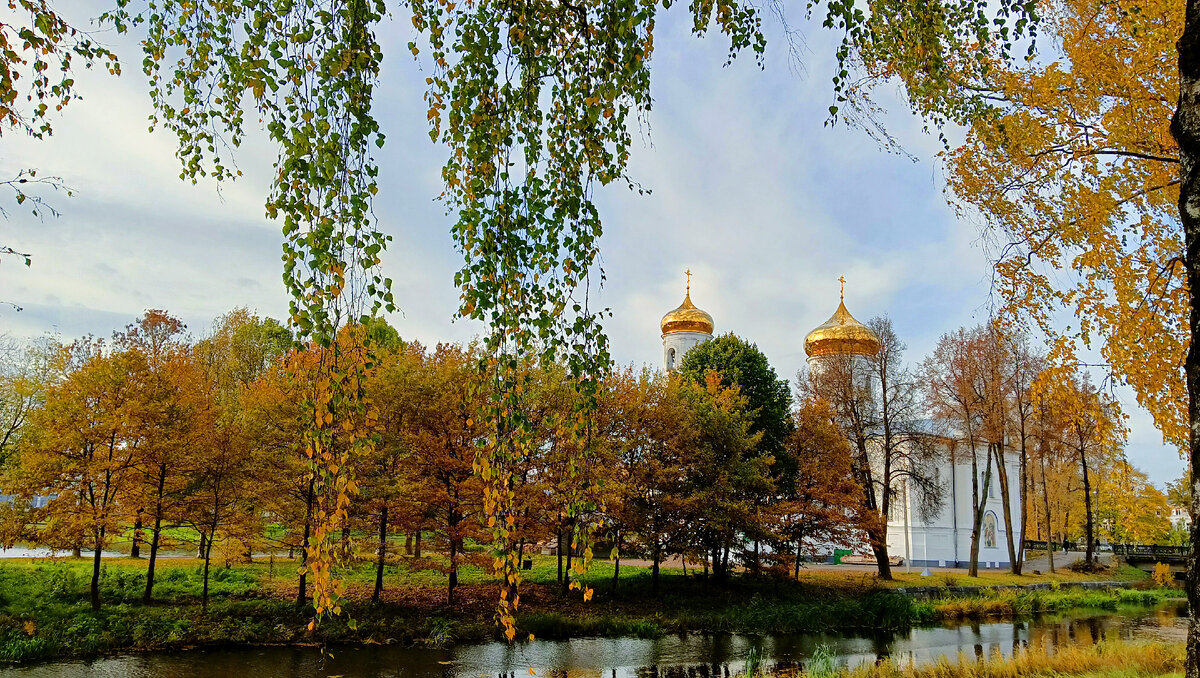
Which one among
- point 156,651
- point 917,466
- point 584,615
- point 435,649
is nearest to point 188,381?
point 156,651

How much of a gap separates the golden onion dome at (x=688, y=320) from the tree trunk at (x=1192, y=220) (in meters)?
34.8

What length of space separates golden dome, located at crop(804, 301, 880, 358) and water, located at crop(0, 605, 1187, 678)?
13.4 metres

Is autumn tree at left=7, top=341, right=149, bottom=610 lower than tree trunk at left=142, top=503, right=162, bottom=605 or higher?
higher

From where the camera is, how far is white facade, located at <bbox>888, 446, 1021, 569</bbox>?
3139 centimetres

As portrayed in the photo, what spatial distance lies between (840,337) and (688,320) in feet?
27.2

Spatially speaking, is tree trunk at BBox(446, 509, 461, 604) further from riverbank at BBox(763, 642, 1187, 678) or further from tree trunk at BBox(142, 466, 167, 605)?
riverbank at BBox(763, 642, 1187, 678)

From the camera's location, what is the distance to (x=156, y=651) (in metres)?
13.7

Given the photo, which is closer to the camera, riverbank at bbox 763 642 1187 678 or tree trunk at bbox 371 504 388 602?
riverbank at bbox 763 642 1187 678

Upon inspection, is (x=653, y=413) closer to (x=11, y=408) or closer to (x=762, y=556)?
(x=762, y=556)

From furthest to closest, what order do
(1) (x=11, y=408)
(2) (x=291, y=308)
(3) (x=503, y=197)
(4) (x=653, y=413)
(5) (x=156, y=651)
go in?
(4) (x=653, y=413)
(1) (x=11, y=408)
(5) (x=156, y=651)
(3) (x=503, y=197)
(2) (x=291, y=308)

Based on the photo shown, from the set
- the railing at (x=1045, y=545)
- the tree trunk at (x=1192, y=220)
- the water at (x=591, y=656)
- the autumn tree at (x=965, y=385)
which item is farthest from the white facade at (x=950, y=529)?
the tree trunk at (x=1192, y=220)

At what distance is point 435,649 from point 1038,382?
12.2 metres

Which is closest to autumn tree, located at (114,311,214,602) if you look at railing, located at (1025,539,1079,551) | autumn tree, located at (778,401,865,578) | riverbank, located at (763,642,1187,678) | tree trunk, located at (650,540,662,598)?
tree trunk, located at (650,540,662,598)

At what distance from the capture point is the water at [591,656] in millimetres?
12578
